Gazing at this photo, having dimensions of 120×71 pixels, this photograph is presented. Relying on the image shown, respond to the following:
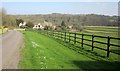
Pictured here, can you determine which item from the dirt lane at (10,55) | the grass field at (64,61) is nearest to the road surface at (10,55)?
the dirt lane at (10,55)

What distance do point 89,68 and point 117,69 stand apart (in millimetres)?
1214

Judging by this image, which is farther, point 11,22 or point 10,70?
point 11,22

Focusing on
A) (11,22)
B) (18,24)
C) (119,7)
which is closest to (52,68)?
(119,7)

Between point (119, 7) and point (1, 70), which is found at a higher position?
point (119, 7)

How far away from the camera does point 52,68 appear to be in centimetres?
1127

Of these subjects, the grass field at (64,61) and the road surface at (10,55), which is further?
the road surface at (10,55)

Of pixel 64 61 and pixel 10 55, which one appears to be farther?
pixel 10 55

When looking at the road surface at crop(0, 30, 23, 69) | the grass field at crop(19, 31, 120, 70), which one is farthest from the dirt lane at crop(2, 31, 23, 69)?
the grass field at crop(19, 31, 120, 70)

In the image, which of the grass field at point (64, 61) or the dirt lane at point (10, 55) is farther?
the dirt lane at point (10, 55)

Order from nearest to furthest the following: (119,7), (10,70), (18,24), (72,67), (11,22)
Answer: (10,70)
(72,67)
(119,7)
(11,22)
(18,24)

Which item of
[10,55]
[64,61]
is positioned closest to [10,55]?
[10,55]

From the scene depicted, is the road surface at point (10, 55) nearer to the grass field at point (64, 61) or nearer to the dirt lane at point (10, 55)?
the dirt lane at point (10, 55)

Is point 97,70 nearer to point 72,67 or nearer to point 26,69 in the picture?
point 72,67

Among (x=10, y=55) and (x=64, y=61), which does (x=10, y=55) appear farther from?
(x=64, y=61)
